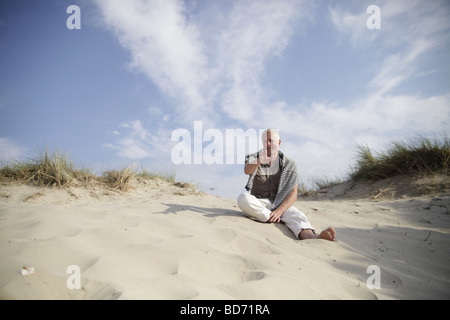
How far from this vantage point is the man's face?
387cm

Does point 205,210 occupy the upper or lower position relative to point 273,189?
lower

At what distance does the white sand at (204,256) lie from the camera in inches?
66.6

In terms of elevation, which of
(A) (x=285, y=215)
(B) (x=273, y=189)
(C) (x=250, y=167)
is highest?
(C) (x=250, y=167)

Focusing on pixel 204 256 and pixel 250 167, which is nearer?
pixel 204 256

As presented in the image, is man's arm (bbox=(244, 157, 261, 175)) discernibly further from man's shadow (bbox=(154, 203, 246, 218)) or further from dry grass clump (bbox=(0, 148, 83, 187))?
dry grass clump (bbox=(0, 148, 83, 187))

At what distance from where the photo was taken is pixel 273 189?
13.5 feet

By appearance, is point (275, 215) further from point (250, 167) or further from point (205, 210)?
point (205, 210)

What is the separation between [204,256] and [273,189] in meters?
2.16

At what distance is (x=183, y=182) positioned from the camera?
668cm

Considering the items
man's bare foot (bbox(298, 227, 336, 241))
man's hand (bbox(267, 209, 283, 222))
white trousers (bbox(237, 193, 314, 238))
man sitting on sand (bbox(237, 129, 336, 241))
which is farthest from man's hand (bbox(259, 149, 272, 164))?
man's bare foot (bbox(298, 227, 336, 241))

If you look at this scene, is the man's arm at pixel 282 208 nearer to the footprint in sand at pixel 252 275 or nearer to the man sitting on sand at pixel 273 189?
the man sitting on sand at pixel 273 189

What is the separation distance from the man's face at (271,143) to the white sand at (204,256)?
1.05 metres

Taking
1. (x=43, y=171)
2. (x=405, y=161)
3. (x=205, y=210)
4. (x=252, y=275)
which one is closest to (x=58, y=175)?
(x=43, y=171)

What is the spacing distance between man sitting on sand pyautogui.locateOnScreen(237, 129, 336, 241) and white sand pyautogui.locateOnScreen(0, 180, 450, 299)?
17 centimetres
